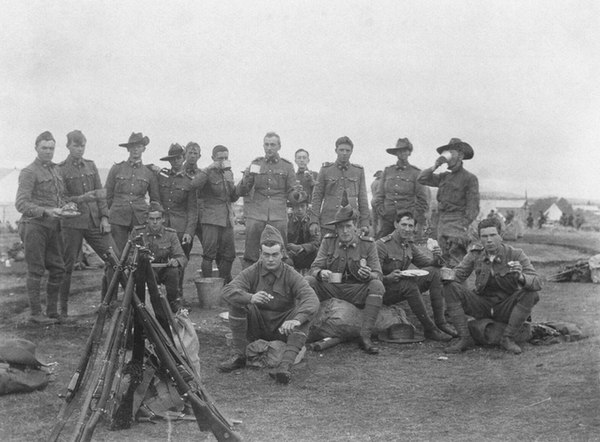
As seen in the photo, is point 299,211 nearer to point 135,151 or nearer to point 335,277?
point 335,277

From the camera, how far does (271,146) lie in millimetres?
8008

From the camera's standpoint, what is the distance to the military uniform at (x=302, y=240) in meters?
8.52

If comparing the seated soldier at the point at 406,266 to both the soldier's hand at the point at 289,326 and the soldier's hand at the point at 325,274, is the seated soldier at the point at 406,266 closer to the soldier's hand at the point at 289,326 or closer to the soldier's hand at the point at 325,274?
the soldier's hand at the point at 325,274

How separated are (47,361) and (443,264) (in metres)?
4.48

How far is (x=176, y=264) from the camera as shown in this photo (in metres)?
7.07

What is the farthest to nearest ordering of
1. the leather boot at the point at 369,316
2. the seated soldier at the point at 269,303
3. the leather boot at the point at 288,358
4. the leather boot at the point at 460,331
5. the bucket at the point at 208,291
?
1. the bucket at the point at 208,291
2. the leather boot at the point at 369,316
3. the leather boot at the point at 460,331
4. the seated soldier at the point at 269,303
5. the leather boot at the point at 288,358

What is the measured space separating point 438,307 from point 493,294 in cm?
81

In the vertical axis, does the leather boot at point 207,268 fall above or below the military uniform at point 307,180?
below

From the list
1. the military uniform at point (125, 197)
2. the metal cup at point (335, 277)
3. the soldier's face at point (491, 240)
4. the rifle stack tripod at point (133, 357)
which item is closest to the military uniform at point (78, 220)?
the military uniform at point (125, 197)

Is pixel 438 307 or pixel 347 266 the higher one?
pixel 347 266

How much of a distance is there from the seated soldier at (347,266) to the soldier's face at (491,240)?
1.16m

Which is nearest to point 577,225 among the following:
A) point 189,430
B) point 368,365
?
point 368,365

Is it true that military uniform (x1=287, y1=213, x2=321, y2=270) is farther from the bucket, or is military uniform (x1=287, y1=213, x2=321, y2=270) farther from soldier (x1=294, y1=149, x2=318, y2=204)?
the bucket

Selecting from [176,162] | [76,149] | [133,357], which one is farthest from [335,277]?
[76,149]
